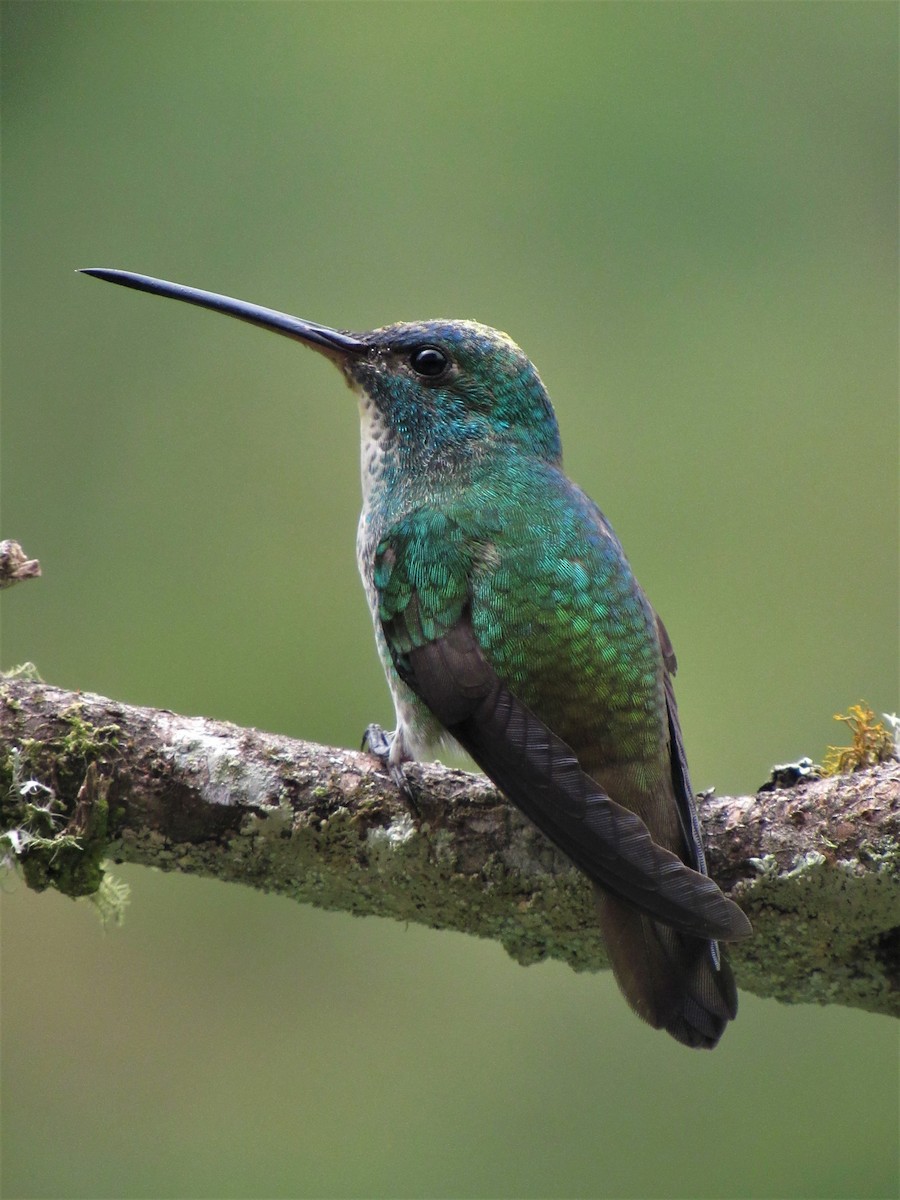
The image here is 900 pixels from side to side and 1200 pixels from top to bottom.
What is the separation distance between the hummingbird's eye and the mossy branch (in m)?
0.85

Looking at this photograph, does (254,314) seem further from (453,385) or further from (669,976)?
(669,976)

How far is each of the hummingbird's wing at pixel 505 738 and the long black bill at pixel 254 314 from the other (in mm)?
466

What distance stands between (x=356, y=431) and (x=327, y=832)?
8.21 feet

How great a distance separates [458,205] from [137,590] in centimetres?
176

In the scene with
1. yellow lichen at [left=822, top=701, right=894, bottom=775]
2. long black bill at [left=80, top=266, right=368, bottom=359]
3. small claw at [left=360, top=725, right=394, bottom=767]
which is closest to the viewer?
yellow lichen at [left=822, top=701, right=894, bottom=775]

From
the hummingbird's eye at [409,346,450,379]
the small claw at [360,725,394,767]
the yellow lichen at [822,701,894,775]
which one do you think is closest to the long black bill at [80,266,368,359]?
the hummingbird's eye at [409,346,450,379]

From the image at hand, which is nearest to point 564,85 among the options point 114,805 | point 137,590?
point 137,590

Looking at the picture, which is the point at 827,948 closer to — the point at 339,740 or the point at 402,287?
the point at 339,740

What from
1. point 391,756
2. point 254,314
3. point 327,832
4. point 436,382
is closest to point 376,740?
point 391,756

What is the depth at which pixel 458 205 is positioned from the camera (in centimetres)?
446

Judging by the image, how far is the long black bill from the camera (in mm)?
2289

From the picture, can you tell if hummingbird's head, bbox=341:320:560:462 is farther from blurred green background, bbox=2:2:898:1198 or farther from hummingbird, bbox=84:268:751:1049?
blurred green background, bbox=2:2:898:1198

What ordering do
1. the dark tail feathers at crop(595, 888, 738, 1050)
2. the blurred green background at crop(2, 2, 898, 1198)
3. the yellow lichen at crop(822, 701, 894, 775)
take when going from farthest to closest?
the blurred green background at crop(2, 2, 898, 1198) < the yellow lichen at crop(822, 701, 894, 775) < the dark tail feathers at crop(595, 888, 738, 1050)

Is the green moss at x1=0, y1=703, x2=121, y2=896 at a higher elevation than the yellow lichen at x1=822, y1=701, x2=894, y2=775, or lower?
lower
